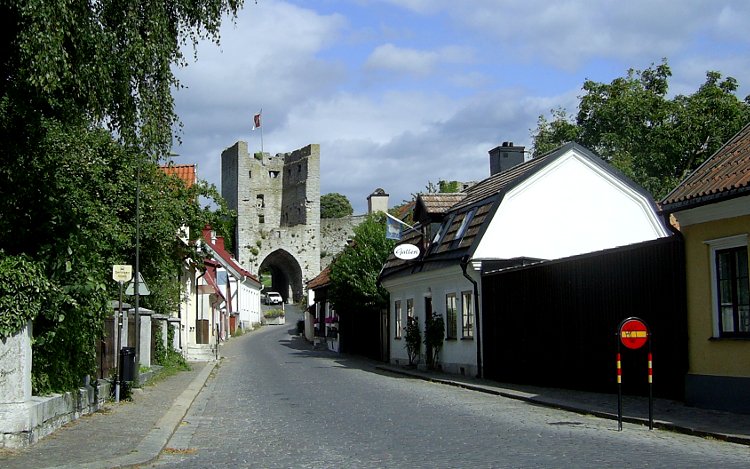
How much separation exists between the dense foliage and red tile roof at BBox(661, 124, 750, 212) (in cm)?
752

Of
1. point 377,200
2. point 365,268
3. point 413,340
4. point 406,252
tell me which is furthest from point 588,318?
point 377,200

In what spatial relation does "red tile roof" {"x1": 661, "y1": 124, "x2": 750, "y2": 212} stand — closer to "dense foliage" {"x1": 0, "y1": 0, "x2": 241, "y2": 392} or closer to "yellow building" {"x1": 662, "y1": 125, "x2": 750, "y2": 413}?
"yellow building" {"x1": 662, "y1": 125, "x2": 750, "y2": 413}

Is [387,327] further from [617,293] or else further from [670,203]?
[670,203]

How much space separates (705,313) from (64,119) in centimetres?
999

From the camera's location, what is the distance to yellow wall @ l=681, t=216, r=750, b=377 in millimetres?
14070

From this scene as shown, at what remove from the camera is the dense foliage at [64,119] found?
10.5 meters

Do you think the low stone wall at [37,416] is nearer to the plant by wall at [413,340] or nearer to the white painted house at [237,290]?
the plant by wall at [413,340]

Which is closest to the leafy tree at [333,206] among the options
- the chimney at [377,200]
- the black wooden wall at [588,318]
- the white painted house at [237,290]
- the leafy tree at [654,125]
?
the chimney at [377,200]

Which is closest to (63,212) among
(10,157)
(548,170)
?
(10,157)

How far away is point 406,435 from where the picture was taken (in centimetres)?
1250

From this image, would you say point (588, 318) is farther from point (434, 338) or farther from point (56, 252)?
point (56, 252)

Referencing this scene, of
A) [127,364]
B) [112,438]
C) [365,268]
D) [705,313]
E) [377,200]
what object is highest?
[377,200]

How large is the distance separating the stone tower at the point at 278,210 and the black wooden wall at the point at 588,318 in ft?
248

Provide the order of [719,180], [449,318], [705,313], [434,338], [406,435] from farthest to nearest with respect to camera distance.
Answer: [434,338]
[449,318]
[705,313]
[719,180]
[406,435]
